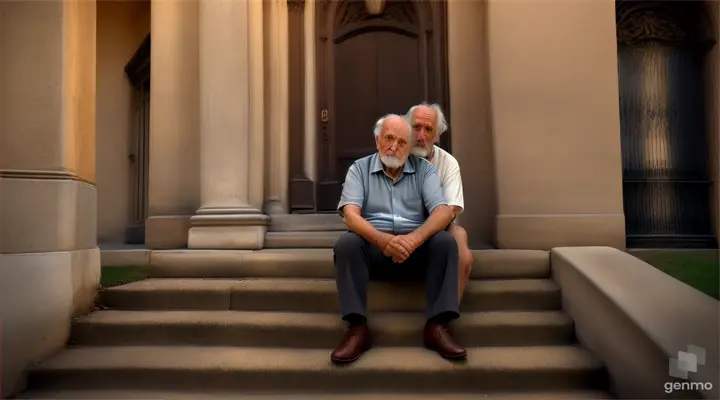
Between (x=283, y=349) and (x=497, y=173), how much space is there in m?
2.45

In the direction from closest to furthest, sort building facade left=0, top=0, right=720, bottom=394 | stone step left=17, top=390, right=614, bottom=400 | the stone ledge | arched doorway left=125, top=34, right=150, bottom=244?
the stone ledge → stone step left=17, top=390, right=614, bottom=400 → building facade left=0, top=0, right=720, bottom=394 → arched doorway left=125, top=34, right=150, bottom=244

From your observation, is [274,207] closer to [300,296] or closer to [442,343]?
[300,296]

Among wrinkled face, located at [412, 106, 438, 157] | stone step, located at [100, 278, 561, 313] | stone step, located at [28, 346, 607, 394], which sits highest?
wrinkled face, located at [412, 106, 438, 157]

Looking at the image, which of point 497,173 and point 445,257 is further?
point 497,173

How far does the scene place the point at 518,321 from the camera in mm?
3357

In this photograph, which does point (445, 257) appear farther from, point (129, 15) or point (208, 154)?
point (129, 15)

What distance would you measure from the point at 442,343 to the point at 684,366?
46.5 inches

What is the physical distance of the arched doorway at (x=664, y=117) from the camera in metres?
5.67

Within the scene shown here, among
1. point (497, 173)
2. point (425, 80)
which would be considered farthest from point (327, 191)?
point (497, 173)

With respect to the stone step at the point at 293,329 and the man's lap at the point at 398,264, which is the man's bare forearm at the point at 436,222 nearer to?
the man's lap at the point at 398,264

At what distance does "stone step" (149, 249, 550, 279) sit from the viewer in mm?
4004

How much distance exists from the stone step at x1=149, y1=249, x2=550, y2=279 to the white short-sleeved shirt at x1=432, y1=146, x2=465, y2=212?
2.16 feet

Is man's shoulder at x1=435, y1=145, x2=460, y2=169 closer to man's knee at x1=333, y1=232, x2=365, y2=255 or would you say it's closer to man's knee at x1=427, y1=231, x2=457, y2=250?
man's knee at x1=427, y1=231, x2=457, y2=250

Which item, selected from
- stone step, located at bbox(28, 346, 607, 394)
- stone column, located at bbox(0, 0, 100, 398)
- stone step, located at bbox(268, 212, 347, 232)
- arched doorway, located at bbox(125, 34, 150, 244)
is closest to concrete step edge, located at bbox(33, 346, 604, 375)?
stone step, located at bbox(28, 346, 607, 394)
